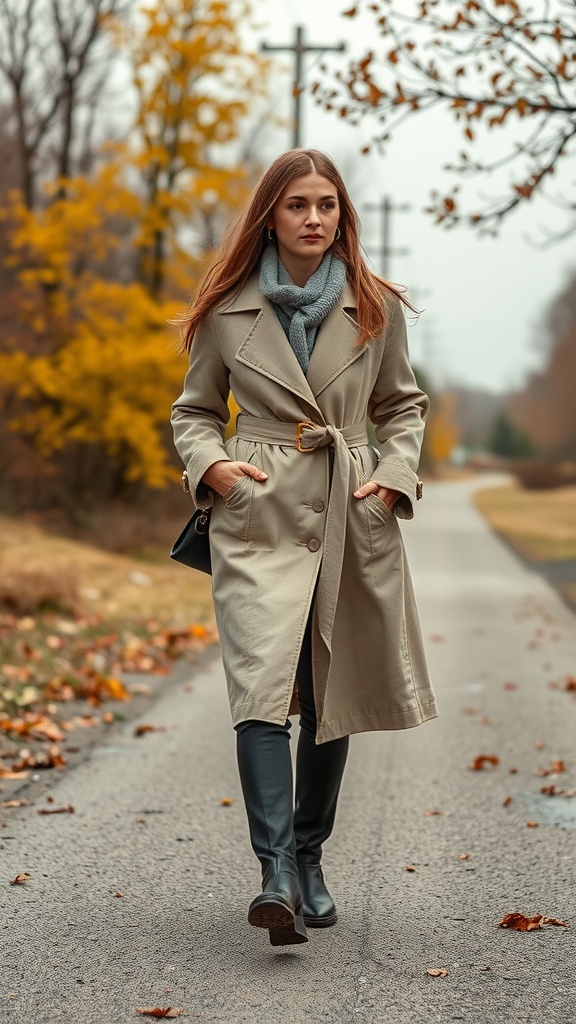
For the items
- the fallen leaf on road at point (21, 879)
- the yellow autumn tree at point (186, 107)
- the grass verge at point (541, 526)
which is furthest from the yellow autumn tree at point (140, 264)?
the fallen leaf on road at point (21, 879)

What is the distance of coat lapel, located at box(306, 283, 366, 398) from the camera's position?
13.2 feet

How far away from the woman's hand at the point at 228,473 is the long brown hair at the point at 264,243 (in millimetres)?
497

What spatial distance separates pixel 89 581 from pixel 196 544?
9456 millimetres

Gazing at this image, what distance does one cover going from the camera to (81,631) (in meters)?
10.1

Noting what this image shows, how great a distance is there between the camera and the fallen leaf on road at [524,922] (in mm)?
4098

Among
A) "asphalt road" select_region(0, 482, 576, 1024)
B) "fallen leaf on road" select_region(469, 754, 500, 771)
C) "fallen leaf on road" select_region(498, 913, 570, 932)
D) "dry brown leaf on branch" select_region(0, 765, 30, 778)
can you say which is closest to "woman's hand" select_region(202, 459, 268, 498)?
"asphalt road" select_region(0, 482, 576, 1024)


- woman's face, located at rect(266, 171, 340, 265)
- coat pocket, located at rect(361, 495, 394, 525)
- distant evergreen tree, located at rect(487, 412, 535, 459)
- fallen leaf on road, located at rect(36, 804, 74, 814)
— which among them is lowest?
distant evergreen tree, located at rect(487, 412, 535, 459)

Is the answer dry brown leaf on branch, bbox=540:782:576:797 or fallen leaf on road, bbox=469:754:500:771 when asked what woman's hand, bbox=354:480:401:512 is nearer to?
dry brown leaf on branch, bbox=540:782:576:797

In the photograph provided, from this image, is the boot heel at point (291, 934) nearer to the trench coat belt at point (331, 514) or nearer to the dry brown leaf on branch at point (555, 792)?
the trench coat belt at point (331, 514)

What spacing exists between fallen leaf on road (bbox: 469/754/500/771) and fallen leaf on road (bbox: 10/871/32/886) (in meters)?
2.62

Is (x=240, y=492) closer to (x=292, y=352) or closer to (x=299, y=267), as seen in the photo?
(x=292, y=352)

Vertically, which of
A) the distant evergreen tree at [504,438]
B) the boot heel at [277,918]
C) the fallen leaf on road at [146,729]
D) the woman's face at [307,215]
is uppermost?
the woman's face at [307,215]

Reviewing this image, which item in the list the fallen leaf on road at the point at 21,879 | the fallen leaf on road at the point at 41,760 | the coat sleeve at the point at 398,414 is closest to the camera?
the coat sleeve at the point at 398,414

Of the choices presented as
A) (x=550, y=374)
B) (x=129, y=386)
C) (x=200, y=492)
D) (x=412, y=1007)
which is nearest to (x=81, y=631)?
(x=200, y=492)
